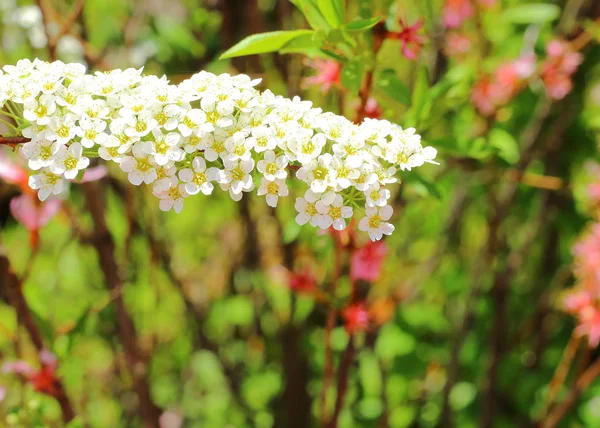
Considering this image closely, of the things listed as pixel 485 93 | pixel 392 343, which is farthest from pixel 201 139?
pixel 392 343

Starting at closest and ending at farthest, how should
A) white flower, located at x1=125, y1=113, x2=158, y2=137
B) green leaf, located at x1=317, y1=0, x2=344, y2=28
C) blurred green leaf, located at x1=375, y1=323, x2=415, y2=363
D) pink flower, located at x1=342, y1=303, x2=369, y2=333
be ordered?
white flower, located at x1=125, y1=113, x2=158, y2=137 → green leaf, located at x1=317, y1=0, x2=344, y2=28 → pink flower, located at x1=342, y1=303, x2=369, y2=333 → blurred green leaf, located at x1=375, y1=323, x2=415, y2=363

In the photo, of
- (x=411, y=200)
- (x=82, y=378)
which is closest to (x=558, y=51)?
(x=411, y=200)

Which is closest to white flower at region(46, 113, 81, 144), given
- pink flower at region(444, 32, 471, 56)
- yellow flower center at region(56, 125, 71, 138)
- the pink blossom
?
yellow flower center at region(56, 125, 71, 138)

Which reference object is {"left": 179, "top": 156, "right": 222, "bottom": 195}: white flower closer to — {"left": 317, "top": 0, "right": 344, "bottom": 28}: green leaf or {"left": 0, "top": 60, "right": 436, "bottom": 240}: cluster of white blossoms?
{"left": 0, "top": 60, "right": 436, "bottom": 240}: cluster of white blossoms

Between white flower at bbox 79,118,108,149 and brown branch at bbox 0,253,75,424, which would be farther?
brown branch at bbox 0,253,75,424

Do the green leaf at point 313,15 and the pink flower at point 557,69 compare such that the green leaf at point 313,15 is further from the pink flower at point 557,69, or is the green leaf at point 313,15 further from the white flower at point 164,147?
the pink flower at point 557,69

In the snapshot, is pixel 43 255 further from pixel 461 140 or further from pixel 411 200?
pixel 461 140

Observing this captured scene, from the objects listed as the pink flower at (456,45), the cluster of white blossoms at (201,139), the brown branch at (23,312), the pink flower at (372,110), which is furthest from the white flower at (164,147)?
the pink flower at (456,45)

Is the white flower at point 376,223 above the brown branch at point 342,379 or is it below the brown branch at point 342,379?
above
